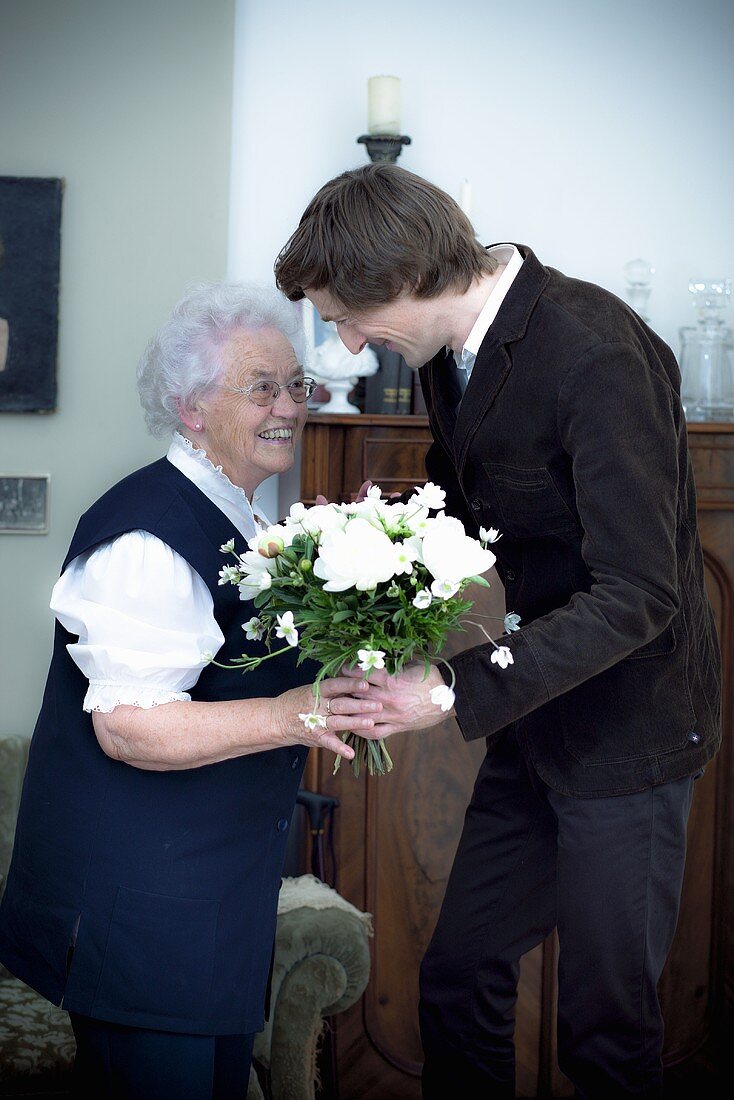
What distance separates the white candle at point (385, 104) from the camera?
279 centimetres

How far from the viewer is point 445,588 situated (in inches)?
56.6

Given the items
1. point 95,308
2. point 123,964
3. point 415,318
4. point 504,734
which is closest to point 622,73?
point 95,308

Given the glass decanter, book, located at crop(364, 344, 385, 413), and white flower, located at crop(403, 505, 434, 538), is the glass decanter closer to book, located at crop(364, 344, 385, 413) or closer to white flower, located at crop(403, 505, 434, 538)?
book, located at crop(364, 344, 385, 413)

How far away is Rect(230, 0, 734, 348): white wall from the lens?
2955 millimetres

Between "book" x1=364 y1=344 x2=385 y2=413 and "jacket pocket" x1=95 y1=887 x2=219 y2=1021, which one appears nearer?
"jacket pocket" x1=95 y1=887 x2=219 y2=1021

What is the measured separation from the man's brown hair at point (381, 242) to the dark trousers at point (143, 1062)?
3.82 ft

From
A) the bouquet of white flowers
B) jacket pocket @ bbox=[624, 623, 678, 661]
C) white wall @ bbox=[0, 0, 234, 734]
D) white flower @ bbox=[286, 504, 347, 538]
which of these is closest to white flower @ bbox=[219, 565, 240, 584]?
the bouquet of white flowers

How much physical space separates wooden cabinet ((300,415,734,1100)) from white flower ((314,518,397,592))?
1288 millimetres

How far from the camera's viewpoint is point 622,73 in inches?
120

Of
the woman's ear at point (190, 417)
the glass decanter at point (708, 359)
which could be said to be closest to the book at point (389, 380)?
the glass decanter at point (708, 359)

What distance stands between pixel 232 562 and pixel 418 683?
1.19 feet

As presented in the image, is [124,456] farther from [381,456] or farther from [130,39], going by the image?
[130,39]

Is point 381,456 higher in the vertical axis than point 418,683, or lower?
higher

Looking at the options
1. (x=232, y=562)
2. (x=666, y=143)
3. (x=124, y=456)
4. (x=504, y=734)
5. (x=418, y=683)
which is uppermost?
(x=666, y=143)
